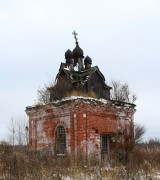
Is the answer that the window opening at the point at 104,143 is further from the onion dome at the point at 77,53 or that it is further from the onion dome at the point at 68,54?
the onion dome at the point at 68,54

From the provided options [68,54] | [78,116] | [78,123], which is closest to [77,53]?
[68,54]

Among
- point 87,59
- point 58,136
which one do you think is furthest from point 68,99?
point 87,59

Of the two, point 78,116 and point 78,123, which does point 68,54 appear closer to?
point 78,116

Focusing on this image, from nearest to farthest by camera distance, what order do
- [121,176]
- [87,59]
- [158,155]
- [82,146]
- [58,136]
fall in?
[121,176] < [158,155] < [82,146] < [58,136] < [87,59]

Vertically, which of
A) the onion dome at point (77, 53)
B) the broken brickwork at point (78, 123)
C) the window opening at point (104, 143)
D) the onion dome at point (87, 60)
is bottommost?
the window opening at point (104, 143)

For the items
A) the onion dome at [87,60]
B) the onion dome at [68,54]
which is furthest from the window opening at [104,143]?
the onion dome at [68,54]

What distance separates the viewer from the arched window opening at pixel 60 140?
22.6 meters

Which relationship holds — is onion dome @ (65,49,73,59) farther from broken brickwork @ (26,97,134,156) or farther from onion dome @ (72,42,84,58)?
broken brickwork @ (26,97,134,156)

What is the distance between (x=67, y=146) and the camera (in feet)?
72.7

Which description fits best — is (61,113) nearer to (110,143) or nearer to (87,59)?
(110,143)

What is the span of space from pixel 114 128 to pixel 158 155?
275 inches

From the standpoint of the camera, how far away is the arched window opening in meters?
22.6

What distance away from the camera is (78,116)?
21844 mm

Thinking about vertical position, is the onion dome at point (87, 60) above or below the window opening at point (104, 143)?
above
